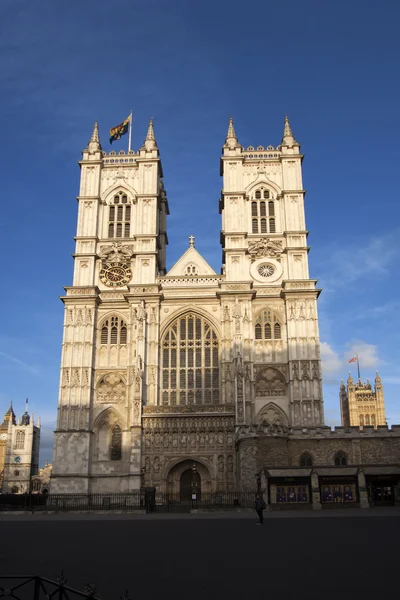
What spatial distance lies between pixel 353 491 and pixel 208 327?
20656 mm

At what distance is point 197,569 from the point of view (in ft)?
33.5

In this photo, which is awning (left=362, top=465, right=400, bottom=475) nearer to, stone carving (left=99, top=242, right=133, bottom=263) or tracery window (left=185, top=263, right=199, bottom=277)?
tracery window (left=185, top=263, right=199, bottom=277)

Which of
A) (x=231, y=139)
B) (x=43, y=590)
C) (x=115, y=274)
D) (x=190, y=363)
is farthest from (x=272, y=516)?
(x=231, y=139)

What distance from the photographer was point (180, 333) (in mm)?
48719

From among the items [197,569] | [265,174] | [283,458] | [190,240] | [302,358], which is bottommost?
[197,569]

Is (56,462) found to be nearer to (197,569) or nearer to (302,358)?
(302,358)

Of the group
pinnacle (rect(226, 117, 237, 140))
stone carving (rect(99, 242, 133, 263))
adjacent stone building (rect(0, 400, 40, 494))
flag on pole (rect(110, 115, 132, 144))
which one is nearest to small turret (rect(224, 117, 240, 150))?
pinnacle (rect(226, 117, 237, 140))

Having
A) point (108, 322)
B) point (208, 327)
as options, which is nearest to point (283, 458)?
point (208, 327)

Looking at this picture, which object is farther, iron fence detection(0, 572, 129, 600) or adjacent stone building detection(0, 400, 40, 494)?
adjacent stone building detection(0, 400, 40, 494)

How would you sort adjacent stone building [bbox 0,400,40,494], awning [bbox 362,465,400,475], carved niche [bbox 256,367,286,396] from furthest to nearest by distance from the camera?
adjacent stone building [bbox 0,400,40,494]
carved niche [bbox 256,367,286,396]
awning [bbox 362,465,400,475]

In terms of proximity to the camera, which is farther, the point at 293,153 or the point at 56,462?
the point at 293,153

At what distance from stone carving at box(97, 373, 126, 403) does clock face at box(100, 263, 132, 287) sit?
27.0 ft

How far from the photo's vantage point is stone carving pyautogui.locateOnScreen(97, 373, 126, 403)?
4672 cm

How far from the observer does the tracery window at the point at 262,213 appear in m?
52.2
